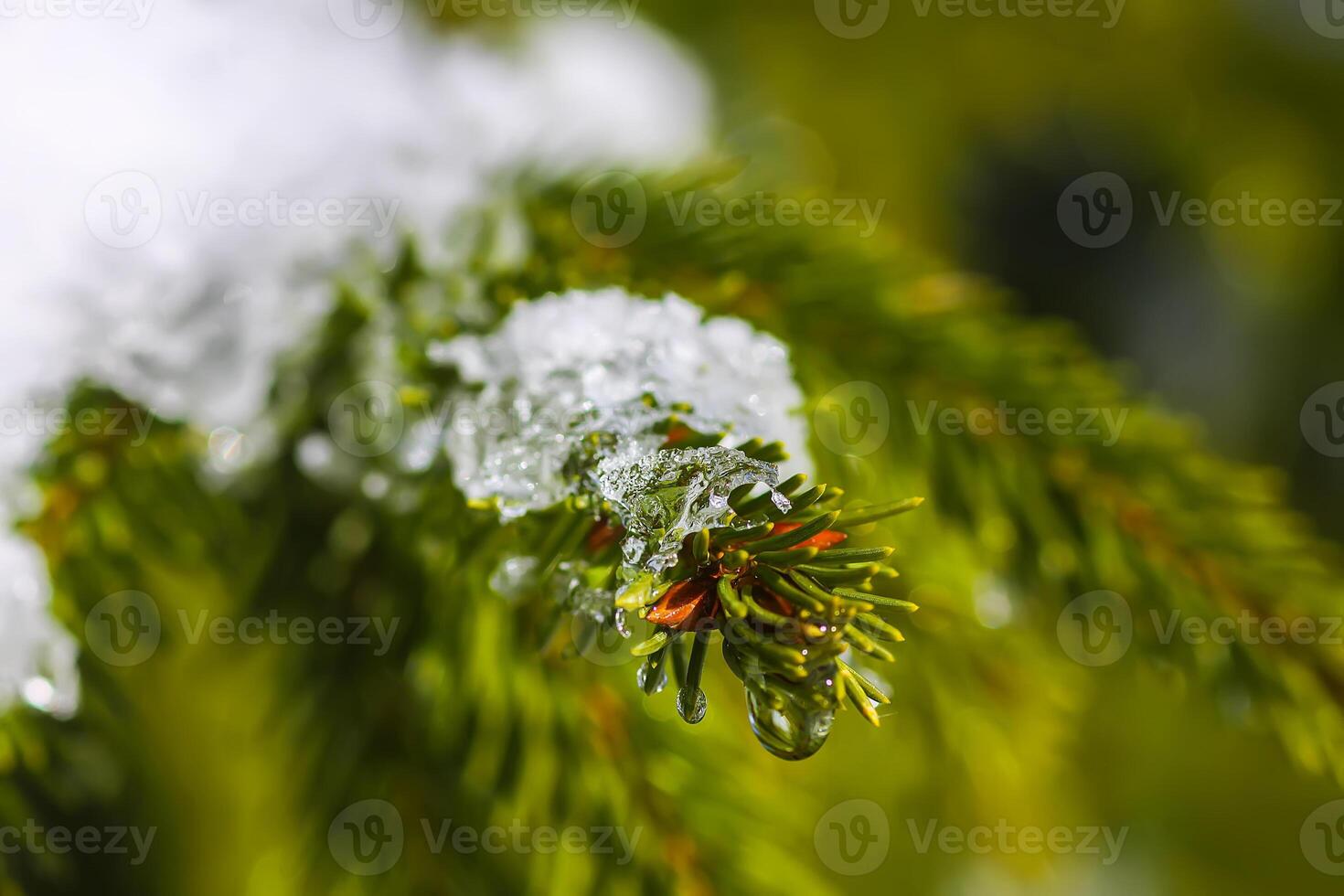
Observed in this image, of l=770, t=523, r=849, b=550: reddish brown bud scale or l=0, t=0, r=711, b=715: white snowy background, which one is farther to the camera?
l=0, t=0, r=711, b=715: white snowy background

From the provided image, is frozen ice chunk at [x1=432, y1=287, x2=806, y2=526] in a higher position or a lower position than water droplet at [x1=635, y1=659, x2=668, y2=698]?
higher

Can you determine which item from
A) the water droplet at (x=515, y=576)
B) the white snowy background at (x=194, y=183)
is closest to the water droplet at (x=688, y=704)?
the water droplet at (x=515, y=576)

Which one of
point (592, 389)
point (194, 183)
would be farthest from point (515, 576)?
point (194, 183)

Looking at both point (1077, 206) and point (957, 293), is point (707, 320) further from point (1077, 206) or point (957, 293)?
point (1077, 206)

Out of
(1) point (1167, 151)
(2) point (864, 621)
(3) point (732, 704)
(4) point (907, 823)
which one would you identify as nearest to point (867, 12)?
(1) point (1167, 151)

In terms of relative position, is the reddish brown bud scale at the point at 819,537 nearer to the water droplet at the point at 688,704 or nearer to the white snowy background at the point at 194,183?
the water droplet at the point at 688,704

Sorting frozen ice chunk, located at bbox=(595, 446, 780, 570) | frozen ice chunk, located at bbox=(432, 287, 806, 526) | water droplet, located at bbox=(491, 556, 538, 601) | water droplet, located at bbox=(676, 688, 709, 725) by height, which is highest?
frozen ice chunk, located at bbox=(432, 287, 806, 526)

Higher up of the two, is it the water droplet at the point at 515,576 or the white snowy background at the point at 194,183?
the white snowy background at the point at 194,183

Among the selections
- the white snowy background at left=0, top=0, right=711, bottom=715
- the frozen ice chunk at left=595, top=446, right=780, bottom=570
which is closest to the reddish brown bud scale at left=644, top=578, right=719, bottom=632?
the frozen ice chunk at left=595, top=446, right=780, bottom=570

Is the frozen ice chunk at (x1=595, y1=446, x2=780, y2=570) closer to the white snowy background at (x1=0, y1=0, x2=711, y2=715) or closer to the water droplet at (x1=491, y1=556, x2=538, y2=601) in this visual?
the water droplet at (x1=491, y1=556, x2=538, y2=601)

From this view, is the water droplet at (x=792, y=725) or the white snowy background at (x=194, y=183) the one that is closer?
the water droplet at (x=792, y=725)

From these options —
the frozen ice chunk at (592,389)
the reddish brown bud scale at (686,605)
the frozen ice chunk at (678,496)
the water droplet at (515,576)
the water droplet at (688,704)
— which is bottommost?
the water droplet at (688,704)
